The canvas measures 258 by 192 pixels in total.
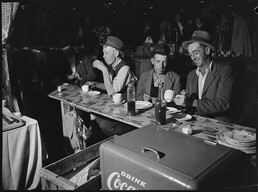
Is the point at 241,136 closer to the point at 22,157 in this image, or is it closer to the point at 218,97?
the point at 218,97

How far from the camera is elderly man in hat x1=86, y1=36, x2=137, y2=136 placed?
10.7 feet

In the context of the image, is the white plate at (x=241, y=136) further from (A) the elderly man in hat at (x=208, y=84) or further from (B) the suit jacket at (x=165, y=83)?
(B) the suit jacket at (x=165, y=83)

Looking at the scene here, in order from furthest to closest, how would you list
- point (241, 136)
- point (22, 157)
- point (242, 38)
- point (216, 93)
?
point (242, 38)
point (216, 93)
point (22, 157)
point (241, 136)

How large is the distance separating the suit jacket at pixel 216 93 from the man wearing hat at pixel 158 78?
507 mm

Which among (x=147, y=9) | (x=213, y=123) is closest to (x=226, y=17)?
(x=147, y=9)

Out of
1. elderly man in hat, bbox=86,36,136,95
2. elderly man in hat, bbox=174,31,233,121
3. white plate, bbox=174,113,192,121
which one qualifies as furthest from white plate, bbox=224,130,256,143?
elderly man in hat, bbox=86,36,136,95

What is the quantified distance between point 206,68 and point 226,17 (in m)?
5.04

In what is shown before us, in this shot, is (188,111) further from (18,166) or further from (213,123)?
(18,166)

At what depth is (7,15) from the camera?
284 cm

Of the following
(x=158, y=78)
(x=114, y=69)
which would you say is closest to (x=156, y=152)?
(x=158, y=78)

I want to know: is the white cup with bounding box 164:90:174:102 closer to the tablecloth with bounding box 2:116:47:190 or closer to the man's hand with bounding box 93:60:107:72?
the man's hand with bounding box 93:60:107:72

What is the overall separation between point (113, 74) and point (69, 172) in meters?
1.94

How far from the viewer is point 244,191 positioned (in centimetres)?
152

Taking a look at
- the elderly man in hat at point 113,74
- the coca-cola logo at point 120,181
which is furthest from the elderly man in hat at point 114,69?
the coca-cola logo at point 120,181
